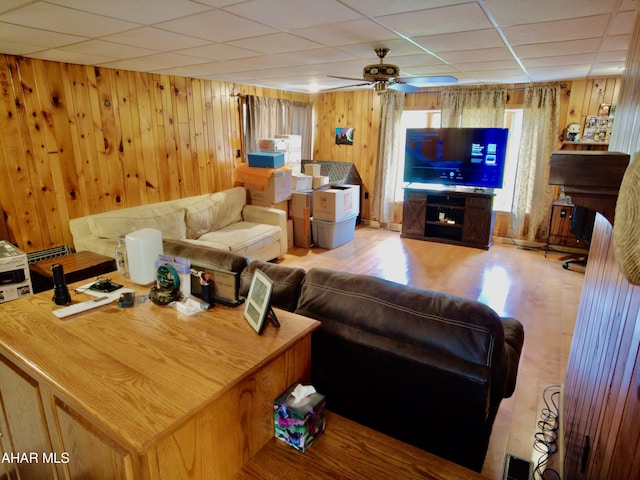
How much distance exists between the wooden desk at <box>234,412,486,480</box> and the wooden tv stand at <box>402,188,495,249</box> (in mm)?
4779

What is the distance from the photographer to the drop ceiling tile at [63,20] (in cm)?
203

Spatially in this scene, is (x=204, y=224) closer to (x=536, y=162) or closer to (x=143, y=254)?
(x=143, y=254)

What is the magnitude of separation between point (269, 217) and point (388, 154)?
2.48 m

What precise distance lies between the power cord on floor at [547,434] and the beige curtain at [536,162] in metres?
3.54

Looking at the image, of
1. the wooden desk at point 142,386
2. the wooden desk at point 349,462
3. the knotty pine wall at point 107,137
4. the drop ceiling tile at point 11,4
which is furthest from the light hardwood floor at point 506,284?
the drop ceiling tile at point 11,4

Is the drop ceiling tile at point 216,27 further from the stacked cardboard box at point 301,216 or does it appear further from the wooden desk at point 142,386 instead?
the stacked cardboard box at point 301,216

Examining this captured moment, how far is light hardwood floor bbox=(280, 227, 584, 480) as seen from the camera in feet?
7.54

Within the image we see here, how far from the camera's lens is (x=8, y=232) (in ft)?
10.8

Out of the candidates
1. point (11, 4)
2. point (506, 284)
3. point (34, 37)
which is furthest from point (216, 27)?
point (506, 284)

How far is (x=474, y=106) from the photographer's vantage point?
5.59 m

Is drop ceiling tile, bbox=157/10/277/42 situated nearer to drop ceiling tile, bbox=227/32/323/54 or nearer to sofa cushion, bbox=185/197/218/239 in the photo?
drop ceiling tile, bbox=227/32/323/54

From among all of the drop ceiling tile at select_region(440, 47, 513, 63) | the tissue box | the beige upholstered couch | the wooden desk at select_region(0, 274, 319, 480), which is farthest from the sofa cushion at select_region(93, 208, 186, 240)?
the drop ceiling tile at select_region(440, 47, 513, 63)

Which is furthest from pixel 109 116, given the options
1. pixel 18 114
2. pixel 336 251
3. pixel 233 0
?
pixel 336 251

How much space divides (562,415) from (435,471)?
143 centimetres
